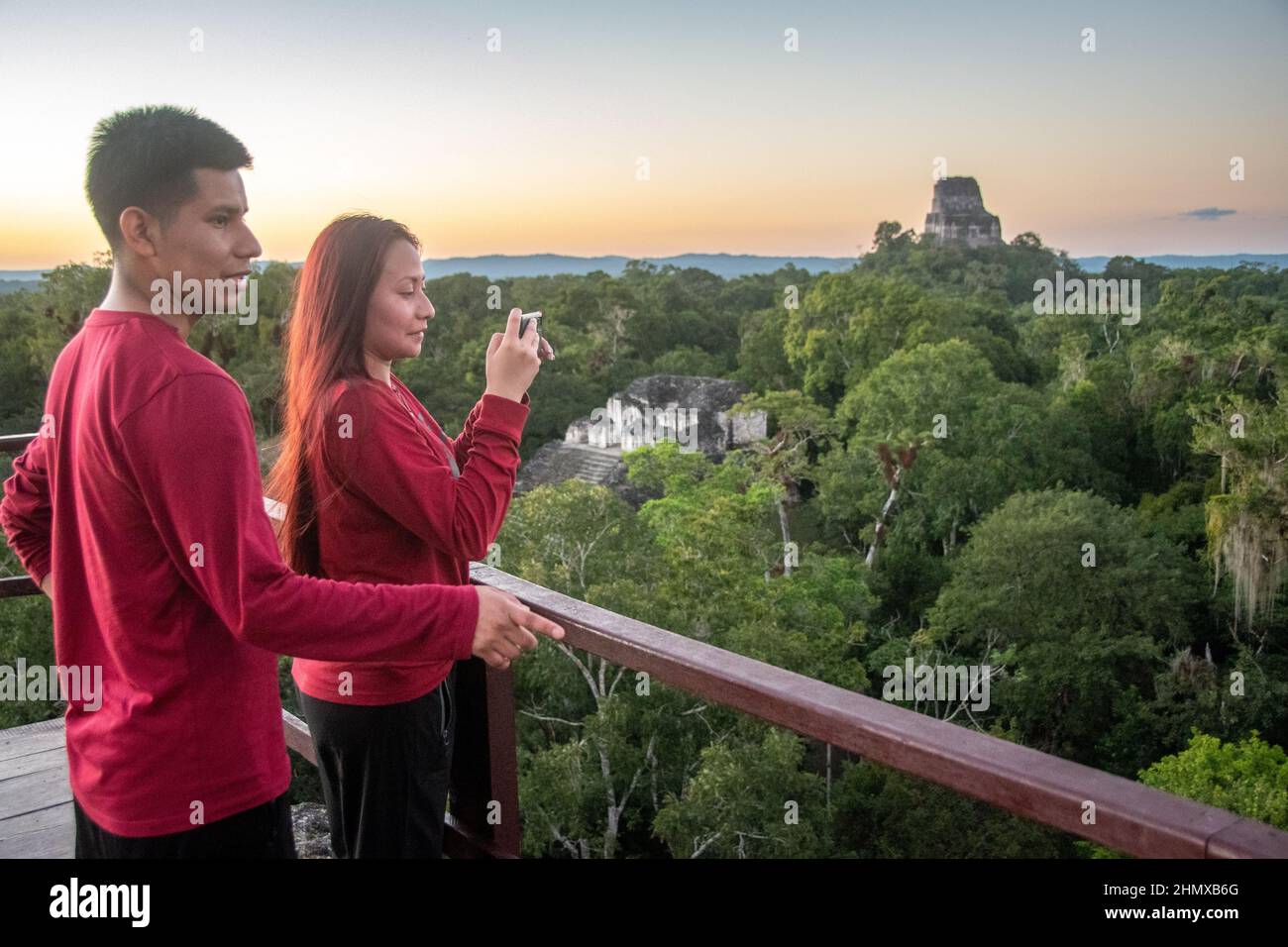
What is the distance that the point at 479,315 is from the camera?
41.5m

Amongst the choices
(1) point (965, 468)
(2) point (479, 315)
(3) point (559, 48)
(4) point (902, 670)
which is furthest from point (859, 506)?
(3) point (559, 48)

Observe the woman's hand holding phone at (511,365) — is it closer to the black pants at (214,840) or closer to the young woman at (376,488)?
the young woman at (376,488)

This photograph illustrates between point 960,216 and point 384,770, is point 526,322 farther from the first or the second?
point 960,216

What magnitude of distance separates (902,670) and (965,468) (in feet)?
24.2

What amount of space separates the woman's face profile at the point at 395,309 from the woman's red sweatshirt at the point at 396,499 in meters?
0.06

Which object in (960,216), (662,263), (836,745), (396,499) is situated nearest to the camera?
(836,745)

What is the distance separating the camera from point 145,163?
1183mm

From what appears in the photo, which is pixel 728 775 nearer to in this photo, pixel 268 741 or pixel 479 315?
pixel 268 741

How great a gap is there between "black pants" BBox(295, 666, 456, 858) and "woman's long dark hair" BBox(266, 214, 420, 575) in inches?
8.8

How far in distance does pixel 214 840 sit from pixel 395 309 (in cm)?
74

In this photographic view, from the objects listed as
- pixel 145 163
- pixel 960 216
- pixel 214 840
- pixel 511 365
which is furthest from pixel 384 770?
pixel 960 216

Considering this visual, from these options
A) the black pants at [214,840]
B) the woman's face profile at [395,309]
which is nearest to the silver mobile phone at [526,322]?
the woman's face profile at [395,309]

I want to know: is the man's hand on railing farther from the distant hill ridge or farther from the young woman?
the distant hill ridge
